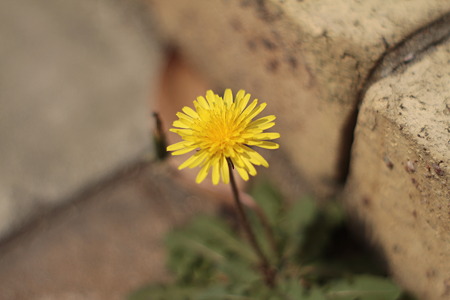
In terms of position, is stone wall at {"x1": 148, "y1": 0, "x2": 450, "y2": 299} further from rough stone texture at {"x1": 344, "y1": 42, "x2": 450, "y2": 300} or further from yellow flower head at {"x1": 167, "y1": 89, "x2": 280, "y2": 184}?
yellow flower head at {"x1": 167, "y1": 89, "x2": 280, "y2": 184}

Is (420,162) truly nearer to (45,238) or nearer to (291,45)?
(291,45)

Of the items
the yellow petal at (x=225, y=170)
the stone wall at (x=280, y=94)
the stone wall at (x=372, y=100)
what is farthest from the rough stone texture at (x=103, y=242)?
the yellow petal at (x=225, y=170)

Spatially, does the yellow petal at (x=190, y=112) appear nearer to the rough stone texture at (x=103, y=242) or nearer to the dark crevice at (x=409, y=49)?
the dark crevice at (x=409, y=49)

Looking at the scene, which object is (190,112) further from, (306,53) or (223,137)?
(306,53)

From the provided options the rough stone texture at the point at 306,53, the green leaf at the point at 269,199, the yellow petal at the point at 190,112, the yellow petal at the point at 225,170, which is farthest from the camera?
the green leaf at the point at 269,199

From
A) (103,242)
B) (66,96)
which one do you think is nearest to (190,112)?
(103,242)

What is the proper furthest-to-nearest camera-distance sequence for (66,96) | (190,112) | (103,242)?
(66,96) → (103,242) → (190,112)

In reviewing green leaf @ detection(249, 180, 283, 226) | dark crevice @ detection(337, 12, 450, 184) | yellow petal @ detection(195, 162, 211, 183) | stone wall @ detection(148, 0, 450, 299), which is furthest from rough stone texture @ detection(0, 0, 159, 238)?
dark crevice @ detection(337, 12, 450, 184)
